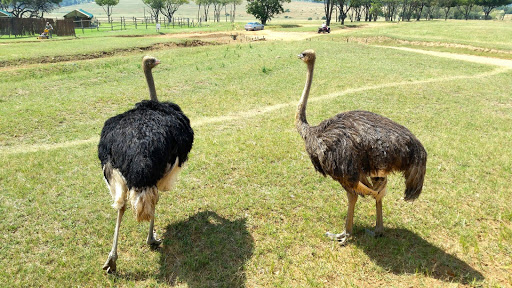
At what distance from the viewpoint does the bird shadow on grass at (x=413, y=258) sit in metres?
4.59

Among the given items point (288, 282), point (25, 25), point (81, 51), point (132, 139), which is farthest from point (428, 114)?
point (25, 25)

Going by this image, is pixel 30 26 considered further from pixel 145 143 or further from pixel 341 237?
pixel 341 237

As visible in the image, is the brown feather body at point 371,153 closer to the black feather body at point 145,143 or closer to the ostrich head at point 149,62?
the black feather body at point 145,143

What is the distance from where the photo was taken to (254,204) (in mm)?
6246

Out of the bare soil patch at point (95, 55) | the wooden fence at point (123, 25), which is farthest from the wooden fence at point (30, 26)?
the bare soil patch at point (95, 55)

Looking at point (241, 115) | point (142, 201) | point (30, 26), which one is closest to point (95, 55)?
point (241, 115)

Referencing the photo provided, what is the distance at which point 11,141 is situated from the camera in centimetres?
937

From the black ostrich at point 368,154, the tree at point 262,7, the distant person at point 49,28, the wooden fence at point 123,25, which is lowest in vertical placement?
the black ostrich at point 368,154

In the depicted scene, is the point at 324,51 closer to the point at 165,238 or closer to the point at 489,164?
the point at 489,164

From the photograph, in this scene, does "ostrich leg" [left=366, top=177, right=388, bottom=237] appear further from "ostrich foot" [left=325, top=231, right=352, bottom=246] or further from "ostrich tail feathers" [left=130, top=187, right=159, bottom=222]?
"ostrich tail feathers" [left=130, top=187, right=159, bottom=222]

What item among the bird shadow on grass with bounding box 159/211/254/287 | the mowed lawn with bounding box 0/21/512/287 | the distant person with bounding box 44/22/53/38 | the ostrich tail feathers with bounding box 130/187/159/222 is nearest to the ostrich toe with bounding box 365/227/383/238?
the mowed lawn with bounding box 0/21/512/287

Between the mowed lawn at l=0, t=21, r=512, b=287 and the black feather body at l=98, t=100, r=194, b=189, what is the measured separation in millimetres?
1344

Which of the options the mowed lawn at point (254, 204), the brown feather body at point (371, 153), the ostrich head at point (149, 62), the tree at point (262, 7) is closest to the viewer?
the brown feather body at point (371, 153)

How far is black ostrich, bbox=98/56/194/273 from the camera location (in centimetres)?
410
